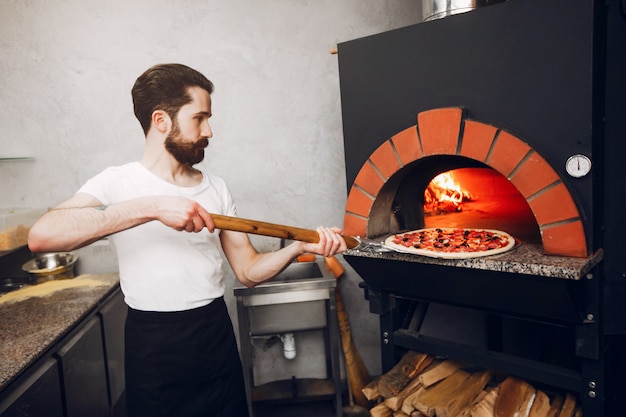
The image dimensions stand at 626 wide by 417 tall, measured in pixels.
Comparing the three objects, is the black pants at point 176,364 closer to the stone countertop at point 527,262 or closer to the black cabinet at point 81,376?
the black cabinet at point 81,376

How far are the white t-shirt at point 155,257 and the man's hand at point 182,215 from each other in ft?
0.82

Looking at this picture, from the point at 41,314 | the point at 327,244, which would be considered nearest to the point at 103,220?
the point at 327,244

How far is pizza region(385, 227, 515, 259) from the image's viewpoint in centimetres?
197

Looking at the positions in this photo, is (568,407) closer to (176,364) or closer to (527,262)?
(527,262)

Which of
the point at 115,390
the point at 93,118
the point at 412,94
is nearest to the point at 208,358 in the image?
the point at 115,390

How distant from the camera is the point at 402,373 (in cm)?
237

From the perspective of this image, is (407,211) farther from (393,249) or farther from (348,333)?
(348,333)

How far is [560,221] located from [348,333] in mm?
1781

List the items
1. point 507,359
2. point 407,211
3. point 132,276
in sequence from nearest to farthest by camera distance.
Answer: point 132,276
point 507,359
point 407,211

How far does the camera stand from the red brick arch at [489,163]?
1854 mm

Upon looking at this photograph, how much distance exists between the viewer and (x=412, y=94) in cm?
221

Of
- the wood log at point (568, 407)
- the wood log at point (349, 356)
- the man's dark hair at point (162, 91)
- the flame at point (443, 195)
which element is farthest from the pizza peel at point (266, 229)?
the wood log at point (349, 356)

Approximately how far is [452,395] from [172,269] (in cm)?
138

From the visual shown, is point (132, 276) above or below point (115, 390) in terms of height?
above
